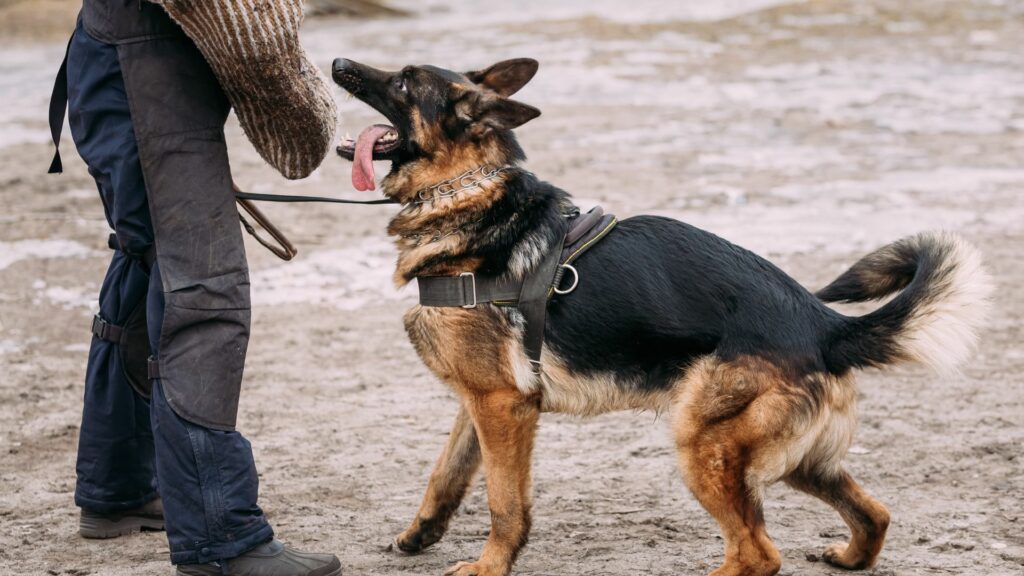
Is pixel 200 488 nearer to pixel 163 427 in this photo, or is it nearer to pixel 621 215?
pixel 163 427

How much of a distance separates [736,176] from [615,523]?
566cm

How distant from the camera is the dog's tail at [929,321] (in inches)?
142

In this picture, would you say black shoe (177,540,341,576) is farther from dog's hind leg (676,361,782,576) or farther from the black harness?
dog's hind leg (676,361,782,576)

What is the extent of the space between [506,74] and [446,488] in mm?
1538

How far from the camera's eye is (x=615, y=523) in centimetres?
428

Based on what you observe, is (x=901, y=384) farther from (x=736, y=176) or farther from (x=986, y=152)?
(x=986, y=152)

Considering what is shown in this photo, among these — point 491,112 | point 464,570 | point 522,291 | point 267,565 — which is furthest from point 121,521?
point 491,112

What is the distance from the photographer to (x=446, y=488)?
160 inches

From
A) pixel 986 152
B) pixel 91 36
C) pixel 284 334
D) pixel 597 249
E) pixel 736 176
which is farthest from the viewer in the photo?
pixel 986 152

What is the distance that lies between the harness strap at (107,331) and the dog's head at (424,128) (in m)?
0.96

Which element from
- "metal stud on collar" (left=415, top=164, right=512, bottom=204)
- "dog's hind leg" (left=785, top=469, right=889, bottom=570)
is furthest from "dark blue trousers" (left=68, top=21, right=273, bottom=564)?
"dog's hind leg" (left=785, top=469, right=889, bottom=570)

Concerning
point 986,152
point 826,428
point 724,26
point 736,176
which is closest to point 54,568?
point 826,428

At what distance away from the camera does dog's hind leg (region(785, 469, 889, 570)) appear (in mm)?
3777

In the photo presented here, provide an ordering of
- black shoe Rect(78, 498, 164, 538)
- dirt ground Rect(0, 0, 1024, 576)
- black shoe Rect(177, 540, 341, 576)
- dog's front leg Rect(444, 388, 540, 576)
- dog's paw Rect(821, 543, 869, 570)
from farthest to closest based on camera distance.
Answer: dirt ground Rect(0, 0, 1024, 576) → black shoe Rect(78, 498, 164, 538) → dog's paw Rect(821, 543, 869, 570) → dog's front leg Rect(444, 388, 540, 576) → black shoe Rect(177, 540, 341, 576)
